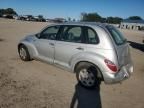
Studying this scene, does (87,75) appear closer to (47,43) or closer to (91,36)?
(91,36)

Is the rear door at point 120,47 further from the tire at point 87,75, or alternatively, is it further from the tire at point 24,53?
the tire at point 24,53

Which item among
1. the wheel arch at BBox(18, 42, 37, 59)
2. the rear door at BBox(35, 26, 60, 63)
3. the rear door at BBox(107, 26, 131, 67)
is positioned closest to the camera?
the rear door at BBox(107, 26, 131, 67)

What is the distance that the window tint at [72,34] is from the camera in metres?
6.09

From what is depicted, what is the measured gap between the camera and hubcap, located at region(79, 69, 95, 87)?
577cm

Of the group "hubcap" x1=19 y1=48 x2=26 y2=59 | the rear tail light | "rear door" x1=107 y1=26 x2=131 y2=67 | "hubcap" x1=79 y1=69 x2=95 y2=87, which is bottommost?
"hubcap" x1=79 y1=69 x2=95 y2=87

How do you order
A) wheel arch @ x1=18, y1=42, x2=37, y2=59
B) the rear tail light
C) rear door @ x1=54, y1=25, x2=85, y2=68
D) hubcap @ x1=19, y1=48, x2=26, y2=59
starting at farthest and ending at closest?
hubcap @ x1=19, y1=48, x2=26, y2=59 < wheel arch @ x1=18, y1=42, x2=37, y2=59 < rear door @ x1=54, y1=25, x2=85, y2=68 < the rear tail light

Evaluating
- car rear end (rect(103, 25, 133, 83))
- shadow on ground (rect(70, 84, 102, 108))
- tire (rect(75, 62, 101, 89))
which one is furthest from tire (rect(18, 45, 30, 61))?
car rear end (rect(103, 25, 133, 83))

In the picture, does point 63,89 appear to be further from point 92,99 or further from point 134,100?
point 134,100

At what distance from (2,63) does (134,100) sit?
16.8ft

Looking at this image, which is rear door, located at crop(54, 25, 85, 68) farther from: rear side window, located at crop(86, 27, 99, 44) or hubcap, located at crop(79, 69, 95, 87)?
hubcap, located at crop(79, 69, 95, 87)

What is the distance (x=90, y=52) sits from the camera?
18.6 ft

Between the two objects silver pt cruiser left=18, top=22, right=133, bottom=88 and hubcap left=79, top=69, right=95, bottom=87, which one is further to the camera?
hubcap left=79, top=69, right=95, bottom=87

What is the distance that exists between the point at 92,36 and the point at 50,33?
1.89 meters

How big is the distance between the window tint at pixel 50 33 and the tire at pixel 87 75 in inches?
61.5
